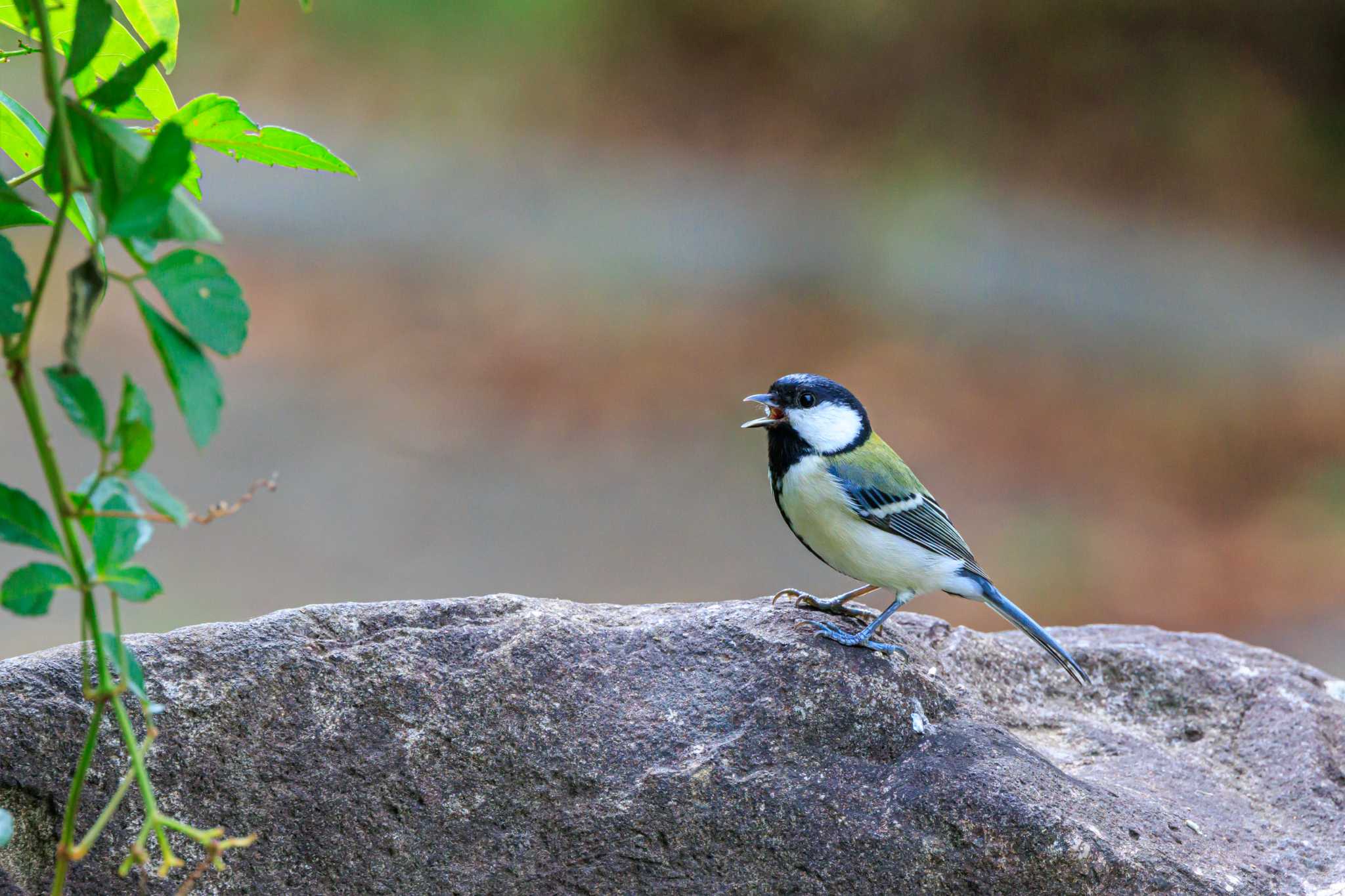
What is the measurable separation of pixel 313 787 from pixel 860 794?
80 centimetres

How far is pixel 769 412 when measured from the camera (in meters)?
2.36

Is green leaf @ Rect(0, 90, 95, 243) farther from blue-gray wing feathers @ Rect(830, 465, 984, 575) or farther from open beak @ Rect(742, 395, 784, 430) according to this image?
blue-gray wing feathers @ Rect(830, 465, 984, 575)

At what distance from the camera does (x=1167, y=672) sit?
2.50m

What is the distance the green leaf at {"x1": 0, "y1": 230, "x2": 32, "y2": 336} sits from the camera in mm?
894

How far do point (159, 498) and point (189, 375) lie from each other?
0.10 meters

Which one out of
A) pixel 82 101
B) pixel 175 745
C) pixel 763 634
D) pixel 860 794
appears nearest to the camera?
pixel 82 101

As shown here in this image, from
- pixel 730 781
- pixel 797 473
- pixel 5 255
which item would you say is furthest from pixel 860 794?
pixel 5 255

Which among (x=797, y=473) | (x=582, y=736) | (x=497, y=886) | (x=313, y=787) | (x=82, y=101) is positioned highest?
(x=797, y=473)

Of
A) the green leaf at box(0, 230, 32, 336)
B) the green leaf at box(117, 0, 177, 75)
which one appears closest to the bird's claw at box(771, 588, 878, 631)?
the green leaf at box(117, 0, 177, 75)

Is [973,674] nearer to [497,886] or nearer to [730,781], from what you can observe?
[730,781]

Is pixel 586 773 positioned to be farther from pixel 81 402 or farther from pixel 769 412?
pixel 81 402

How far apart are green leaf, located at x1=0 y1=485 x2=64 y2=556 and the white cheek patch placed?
1.57 meters

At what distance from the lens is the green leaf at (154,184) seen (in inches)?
32.7

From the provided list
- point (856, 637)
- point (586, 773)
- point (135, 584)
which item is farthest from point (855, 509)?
point (135, 584)
